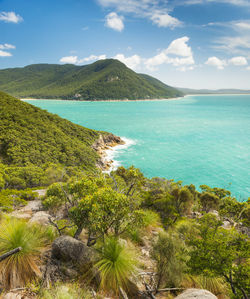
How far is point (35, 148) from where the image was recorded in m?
41.1

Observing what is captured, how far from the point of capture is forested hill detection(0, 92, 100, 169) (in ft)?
120

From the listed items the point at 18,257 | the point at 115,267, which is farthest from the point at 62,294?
the point at 18,257

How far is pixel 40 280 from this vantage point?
220 inches

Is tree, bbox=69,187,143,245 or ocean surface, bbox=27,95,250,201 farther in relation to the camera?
ocean surface, bbox=27,95,250,201

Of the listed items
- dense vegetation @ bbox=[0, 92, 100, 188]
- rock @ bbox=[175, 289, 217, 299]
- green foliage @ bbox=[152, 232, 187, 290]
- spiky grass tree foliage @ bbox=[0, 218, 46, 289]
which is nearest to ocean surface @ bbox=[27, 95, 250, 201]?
dense vegetation @ bbox=[0, 92, 100, 188]

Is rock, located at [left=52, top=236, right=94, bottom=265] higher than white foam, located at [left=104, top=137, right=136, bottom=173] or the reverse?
higher

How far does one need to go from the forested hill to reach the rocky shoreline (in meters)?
1.90

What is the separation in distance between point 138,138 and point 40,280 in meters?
68.6

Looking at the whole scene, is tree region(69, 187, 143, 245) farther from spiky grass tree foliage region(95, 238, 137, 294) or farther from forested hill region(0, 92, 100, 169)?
forested hill region(0, 92, 100, 169)

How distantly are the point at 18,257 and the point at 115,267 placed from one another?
10.3 feet

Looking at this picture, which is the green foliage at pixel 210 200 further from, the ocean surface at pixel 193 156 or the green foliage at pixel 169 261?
the green foliage at pixel 169 261

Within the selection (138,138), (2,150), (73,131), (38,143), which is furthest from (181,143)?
(2,150)

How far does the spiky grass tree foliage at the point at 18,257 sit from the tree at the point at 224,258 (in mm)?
5337

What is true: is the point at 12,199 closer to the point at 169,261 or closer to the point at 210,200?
the point at 169,261
